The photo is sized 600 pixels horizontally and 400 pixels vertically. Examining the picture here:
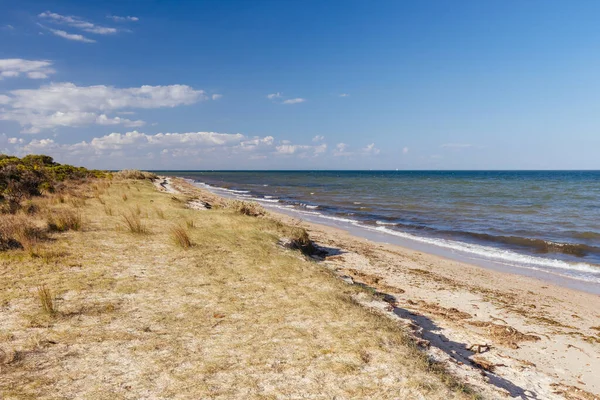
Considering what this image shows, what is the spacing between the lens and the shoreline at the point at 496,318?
230 inches

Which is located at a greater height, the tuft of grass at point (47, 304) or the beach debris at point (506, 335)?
the tuft of grass at point (47, 304)

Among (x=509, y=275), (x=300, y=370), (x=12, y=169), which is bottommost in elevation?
(x=509, y=275)

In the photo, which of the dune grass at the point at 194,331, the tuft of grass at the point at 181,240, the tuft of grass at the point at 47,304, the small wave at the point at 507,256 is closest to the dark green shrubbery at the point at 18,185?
the dune grass at the point at 194,331

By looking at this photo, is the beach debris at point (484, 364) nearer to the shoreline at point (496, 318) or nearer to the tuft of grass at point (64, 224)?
the shoreline at point (496, 318)

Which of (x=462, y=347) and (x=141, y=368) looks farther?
(x=462, y=347)

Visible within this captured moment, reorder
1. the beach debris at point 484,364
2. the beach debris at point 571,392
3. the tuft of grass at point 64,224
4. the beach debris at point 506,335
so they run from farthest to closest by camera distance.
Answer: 1. the tuft of grass at point 64,224
2. the beach debris at point 506,335
3. the beach debris at point 484,364
4. the beach debris at point 571,392

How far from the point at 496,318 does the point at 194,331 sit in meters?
6.51

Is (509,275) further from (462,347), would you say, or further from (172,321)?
(172,321)

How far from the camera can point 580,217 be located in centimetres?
2720

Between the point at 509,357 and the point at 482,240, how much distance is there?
14680mm

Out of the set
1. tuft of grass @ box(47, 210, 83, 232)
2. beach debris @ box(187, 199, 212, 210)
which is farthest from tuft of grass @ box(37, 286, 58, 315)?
beach debris @ box(187, 199, 212, 210)

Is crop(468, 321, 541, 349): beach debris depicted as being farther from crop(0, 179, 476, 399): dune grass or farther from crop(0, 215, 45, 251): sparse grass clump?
crop(0, 215, 45, 251): sparse grass clump

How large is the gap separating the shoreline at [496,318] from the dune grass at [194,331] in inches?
43.9

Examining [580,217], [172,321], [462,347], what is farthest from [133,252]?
[580,217]
